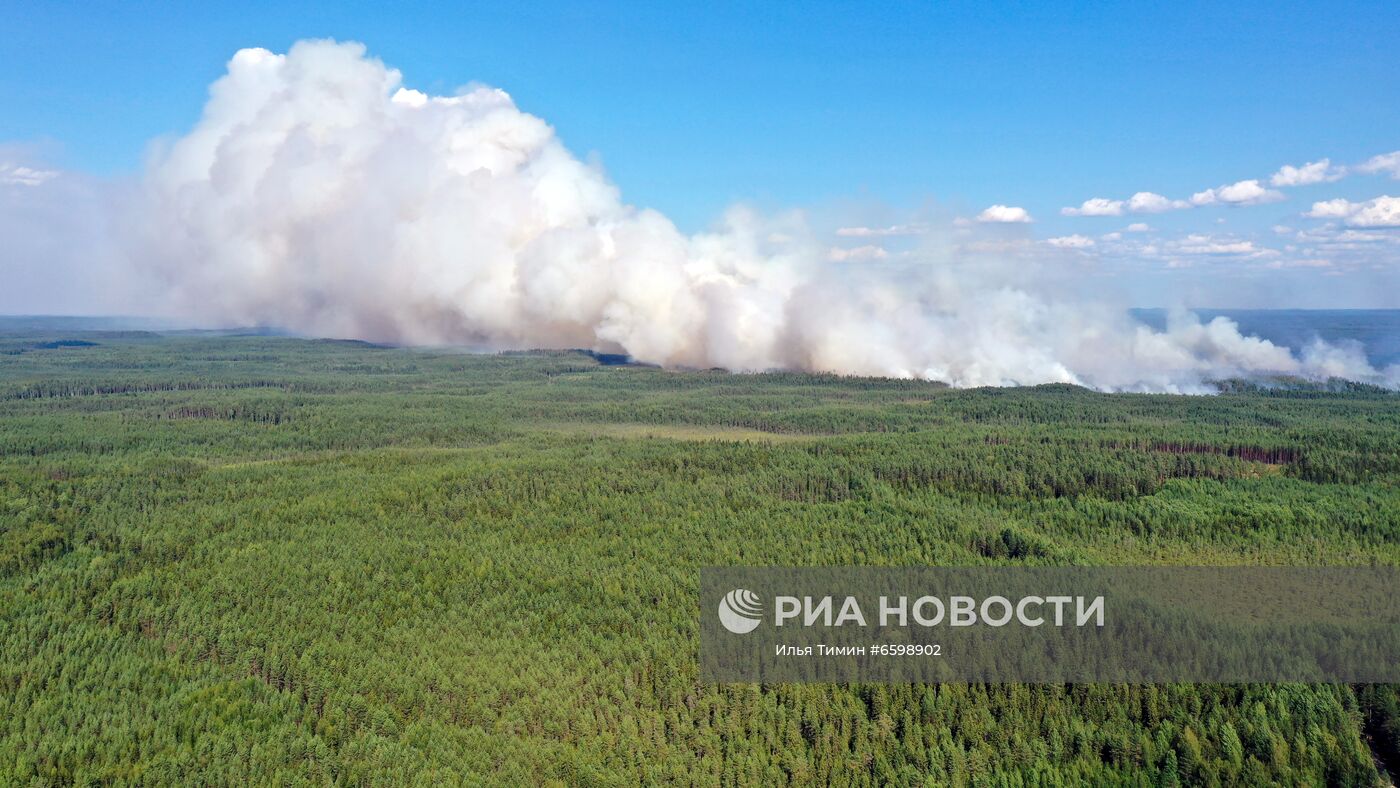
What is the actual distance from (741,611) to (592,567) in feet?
28.5

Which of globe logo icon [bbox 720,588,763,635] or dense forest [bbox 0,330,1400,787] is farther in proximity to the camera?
globe logo icon [bbox 720,588,763,635]

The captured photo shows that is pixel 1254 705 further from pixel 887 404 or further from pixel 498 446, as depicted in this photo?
pixel 887 404

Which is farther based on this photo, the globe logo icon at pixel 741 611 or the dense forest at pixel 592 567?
the globe logo icon at pixel 741 611

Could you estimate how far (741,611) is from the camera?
139ft

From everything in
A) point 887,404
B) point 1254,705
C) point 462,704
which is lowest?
point 462,704

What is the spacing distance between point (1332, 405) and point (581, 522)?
8199 cm

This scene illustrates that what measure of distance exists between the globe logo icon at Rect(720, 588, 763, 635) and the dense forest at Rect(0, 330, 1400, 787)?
1.56m

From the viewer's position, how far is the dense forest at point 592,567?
32.0 m

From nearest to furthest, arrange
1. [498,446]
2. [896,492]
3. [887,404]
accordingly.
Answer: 1. [896,492]
2. [498,446]
3. [887,404]

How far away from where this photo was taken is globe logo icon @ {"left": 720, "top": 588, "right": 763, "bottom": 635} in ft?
134

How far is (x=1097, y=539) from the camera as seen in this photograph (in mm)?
54031

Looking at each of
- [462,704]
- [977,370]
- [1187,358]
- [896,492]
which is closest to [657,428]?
[896,492]

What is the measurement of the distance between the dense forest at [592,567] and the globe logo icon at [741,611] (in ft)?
5.10

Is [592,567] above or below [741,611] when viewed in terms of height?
above
